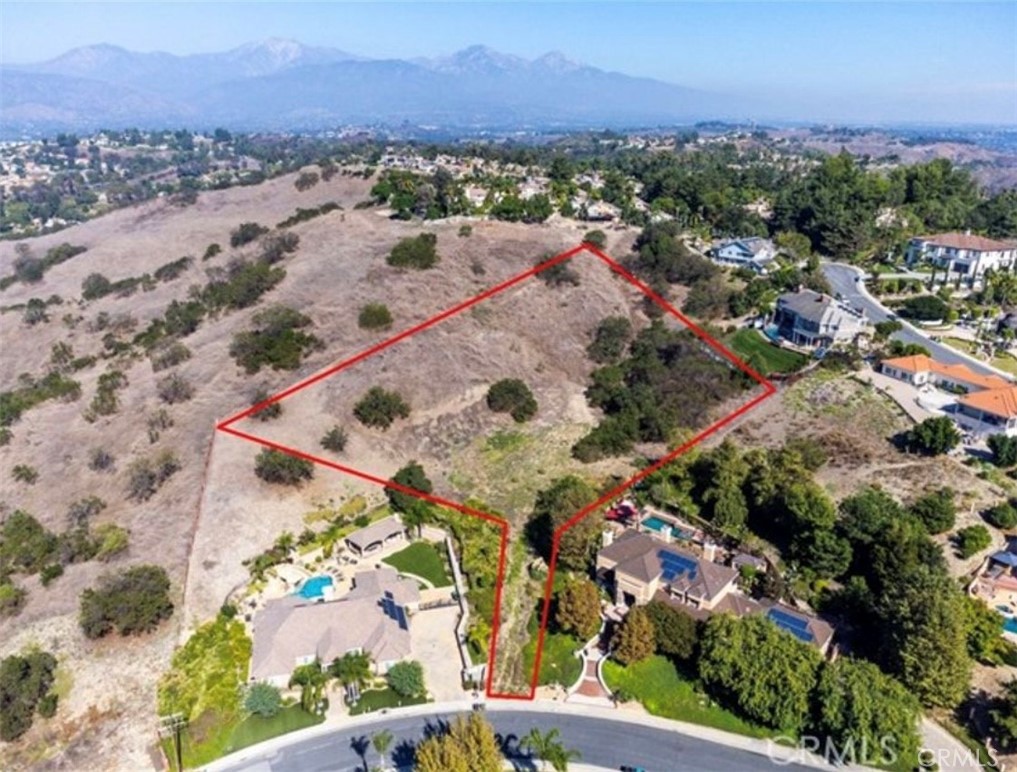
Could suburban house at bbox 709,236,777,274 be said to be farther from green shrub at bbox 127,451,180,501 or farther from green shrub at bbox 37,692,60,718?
green shrub at bbox 37,692,60,718

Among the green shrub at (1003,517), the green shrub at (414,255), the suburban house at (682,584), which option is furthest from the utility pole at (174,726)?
the green shrub at (414,255)

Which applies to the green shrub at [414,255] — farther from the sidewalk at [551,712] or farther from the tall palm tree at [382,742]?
the tall palm tree at [382,742]

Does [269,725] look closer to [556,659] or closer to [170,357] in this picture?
[556,659]

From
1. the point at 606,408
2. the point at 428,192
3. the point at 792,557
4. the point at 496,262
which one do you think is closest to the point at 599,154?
the point at 428,192

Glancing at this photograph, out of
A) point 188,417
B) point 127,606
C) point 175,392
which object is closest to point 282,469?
point 188,417

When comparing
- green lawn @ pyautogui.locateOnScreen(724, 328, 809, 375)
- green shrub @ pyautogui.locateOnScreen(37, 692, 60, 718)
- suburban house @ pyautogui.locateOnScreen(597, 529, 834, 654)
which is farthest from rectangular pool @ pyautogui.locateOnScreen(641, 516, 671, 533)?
green shrub @ pyautogui.locateOnScreen(37, 692, 60, 718)

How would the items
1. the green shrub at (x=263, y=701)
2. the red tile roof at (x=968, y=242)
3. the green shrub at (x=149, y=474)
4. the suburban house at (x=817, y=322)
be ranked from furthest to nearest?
1. the red tile roof at (x=968, y=242)
2. the suburban house at (x=817, y=322)
3. the green shrub at (x=149, y=474)
4. the green shrub at (x=263, y=701)

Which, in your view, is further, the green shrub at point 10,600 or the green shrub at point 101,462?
the green shrub at point 101,462

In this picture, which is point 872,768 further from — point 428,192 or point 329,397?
point 428,192
